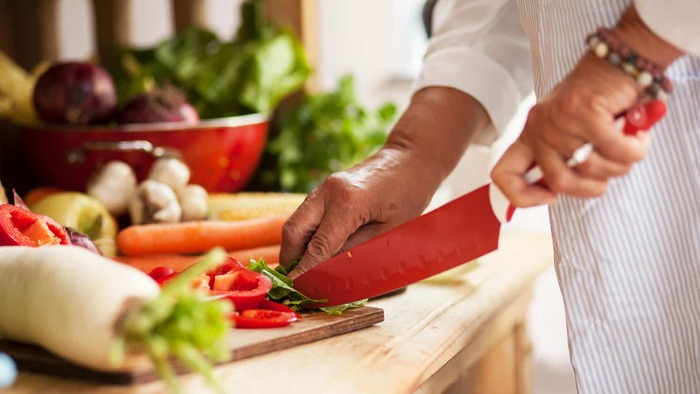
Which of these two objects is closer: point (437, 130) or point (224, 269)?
point (224, 269)

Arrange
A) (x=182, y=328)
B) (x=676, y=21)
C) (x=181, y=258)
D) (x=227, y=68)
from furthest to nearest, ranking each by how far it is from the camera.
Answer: (x=227, y=68) → (x=181, y=258) → (x=676, y=21) → (x=182, y=328)

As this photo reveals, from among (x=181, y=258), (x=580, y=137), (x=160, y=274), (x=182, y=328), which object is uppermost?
(x=580, y=137)

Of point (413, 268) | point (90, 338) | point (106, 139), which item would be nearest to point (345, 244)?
point (413, 268)

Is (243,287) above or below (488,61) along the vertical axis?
below

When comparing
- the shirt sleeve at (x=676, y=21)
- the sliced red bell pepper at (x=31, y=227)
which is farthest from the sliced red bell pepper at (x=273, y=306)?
the shirt sleeve at (x=676, y=21)

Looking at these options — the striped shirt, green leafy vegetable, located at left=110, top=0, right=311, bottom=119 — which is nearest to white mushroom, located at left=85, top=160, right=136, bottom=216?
green leafy vegetable, located at left=110, top=0, right=311, bottom=119

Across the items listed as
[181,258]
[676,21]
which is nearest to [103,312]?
[676,21]

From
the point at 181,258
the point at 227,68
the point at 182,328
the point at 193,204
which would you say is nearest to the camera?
the point at 182,328

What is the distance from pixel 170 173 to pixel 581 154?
0.84 m

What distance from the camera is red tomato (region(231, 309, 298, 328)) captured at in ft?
2.91

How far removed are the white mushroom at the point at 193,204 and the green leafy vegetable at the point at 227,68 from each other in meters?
0.34

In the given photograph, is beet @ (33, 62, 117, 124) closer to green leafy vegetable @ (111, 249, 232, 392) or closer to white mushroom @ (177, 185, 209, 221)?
white mushroom @ (177, 185, 209, 221)

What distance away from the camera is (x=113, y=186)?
4.69 feet

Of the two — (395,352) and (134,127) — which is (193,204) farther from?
(395,352)
